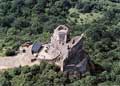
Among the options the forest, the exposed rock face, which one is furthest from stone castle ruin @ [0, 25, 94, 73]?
the forest

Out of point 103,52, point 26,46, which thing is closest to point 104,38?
point 103,52

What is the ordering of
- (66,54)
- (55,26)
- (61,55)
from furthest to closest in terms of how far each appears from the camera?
(55,26)
(61,55)
(66,54)

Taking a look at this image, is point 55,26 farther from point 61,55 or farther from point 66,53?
point 66,53

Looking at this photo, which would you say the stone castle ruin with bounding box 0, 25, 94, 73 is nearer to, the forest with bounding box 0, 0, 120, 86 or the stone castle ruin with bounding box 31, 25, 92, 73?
the stone castle ruin with bounding box 31, 25, 92, 73

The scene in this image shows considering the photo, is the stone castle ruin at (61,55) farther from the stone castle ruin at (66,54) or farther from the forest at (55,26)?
the forest at (55,26)

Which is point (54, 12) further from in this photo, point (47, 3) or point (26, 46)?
point (26, 46)

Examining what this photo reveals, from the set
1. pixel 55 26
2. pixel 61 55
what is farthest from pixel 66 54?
pixel 55 26
